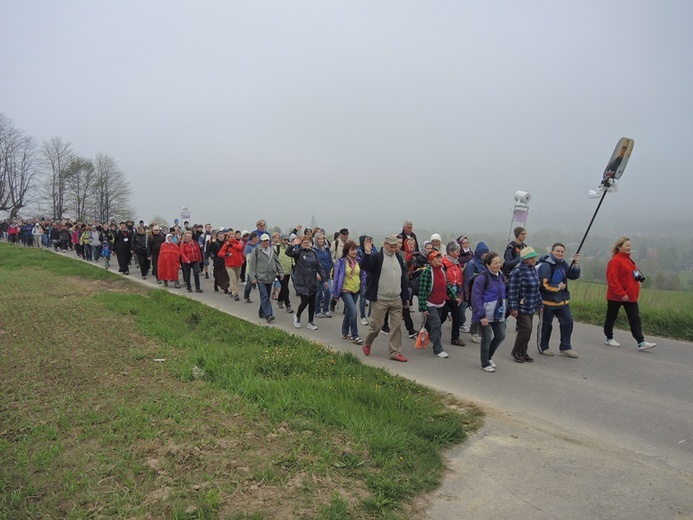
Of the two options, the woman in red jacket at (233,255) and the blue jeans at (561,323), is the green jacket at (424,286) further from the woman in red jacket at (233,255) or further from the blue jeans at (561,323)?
the woman in red jacket at (233,255)

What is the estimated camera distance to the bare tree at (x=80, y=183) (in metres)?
55.8

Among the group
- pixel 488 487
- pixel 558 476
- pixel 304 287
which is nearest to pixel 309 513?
pixel 488 487

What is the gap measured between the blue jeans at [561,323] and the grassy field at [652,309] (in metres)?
2.89

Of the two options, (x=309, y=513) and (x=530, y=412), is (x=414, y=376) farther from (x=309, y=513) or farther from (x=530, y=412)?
(x=309, y=513)

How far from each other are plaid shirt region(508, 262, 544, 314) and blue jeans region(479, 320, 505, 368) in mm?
497

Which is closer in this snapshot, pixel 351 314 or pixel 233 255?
pixel 351 314

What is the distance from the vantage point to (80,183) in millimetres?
56500

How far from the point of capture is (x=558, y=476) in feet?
12.7

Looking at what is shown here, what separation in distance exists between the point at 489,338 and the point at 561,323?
1697mm

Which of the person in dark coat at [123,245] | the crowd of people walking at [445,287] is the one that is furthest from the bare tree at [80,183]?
the crowd of people walking at [445,287]

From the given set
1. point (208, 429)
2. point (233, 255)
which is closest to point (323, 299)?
point (233, 255)

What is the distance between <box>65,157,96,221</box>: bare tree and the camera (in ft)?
183

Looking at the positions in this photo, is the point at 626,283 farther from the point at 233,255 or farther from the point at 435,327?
the point at 233,255

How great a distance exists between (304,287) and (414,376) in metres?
3.46
